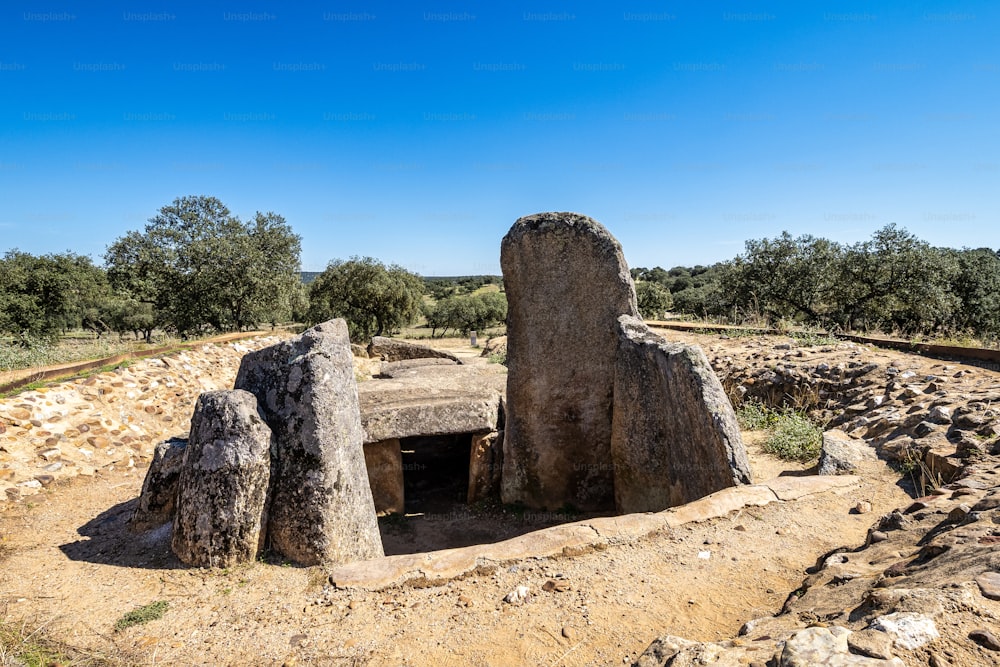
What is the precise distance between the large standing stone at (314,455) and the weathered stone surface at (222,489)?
156 mm

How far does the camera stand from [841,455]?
4.97m

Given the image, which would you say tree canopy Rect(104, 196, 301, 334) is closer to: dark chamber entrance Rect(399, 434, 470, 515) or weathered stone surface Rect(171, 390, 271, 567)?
dark chamber entrance Rect(399, 434, 470, 515)

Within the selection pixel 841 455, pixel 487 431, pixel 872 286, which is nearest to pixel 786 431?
pixel 841 455

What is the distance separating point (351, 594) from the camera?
306 centimetres

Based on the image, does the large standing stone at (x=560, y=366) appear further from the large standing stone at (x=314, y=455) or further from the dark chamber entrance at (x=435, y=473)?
the large standing stone at (x=314, y=455)

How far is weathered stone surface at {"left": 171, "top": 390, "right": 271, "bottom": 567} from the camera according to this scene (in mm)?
3428

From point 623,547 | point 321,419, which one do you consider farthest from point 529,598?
point 321,419

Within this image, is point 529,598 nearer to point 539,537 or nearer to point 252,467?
point 539,537

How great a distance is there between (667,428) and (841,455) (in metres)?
1.78

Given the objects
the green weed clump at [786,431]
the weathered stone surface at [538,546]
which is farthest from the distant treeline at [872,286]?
the weathered stone surface at [538,546]

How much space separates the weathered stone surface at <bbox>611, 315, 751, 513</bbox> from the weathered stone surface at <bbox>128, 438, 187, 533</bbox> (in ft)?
14.2

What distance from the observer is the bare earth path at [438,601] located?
8.45 ft

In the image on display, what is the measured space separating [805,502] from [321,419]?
3965 millimetres

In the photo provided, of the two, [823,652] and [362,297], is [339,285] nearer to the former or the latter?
[362,297]
